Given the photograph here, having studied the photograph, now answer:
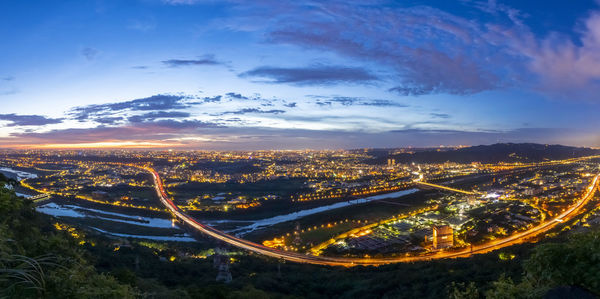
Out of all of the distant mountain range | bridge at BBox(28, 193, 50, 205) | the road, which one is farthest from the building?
the distant mountain range

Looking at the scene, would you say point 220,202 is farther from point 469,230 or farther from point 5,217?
point 5,217

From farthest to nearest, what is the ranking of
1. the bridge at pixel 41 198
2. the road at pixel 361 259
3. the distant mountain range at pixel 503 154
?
the distant mountain range at pixel 503 154 → the bridge at pixel 41 198 → the road at pixel 361 259

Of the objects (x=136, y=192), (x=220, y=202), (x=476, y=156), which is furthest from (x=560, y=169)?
(x=136, y=192)

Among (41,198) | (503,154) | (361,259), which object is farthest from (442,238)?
(503,154)

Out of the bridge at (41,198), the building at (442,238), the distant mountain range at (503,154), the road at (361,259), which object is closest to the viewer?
the road at (361,259)

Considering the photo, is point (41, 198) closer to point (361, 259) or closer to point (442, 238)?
point (361, 259)

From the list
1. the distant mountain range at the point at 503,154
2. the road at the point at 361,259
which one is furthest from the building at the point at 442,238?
the distant mountain range at the point at 503,154

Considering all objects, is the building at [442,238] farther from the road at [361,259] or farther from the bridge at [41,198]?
the bridge at [41,198]
